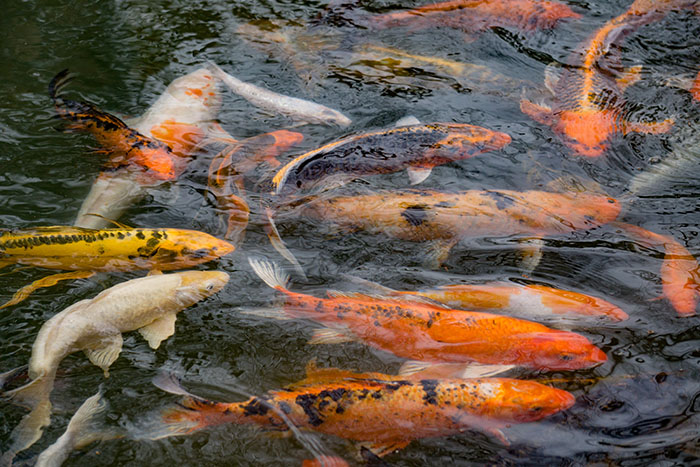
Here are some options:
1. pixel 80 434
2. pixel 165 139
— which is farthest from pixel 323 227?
pixel 80 434

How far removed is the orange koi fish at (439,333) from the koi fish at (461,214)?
0.71 m

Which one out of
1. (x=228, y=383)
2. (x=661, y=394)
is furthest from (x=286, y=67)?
(x=661, y=394)

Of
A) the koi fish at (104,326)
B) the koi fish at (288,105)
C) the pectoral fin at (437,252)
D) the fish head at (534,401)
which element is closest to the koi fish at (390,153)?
the koi fish at (288,105)

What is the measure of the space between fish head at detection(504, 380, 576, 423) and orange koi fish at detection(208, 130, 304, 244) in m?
2.18

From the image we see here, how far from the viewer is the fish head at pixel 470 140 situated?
4.85 meters

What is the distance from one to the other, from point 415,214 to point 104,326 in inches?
88.1

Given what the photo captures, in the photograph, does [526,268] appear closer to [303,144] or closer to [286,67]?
[303,144]

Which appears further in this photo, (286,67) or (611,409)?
(286,67)

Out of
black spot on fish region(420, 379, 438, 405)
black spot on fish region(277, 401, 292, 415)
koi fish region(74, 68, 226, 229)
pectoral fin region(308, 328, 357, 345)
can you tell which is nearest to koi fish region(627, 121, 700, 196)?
black spot on fish region(420, 379, 438, 405)

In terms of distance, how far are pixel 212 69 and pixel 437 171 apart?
8.68ft

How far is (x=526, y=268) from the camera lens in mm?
4055

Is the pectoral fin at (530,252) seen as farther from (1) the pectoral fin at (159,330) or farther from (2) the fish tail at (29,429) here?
(2) the fish tail at (29,429)

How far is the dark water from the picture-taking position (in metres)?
3.15

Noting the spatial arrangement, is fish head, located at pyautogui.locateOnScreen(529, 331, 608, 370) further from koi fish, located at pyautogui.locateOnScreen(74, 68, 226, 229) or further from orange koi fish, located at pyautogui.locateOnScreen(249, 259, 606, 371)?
koi fish, located at pyautogui.locateOnScreen(74, 68, 226, 229)
